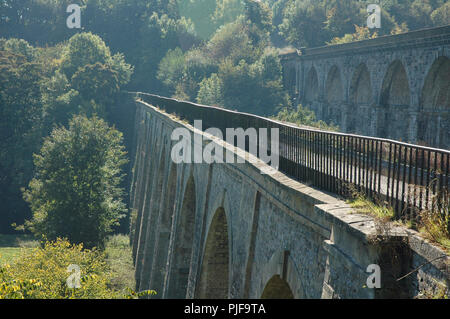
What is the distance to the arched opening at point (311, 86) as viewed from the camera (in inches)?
1740

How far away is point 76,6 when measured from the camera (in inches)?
2378

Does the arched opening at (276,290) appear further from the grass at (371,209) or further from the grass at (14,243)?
the grass at (14,243)

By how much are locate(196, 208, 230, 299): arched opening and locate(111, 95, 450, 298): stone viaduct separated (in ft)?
0.08

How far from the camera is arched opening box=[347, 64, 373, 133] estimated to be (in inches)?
1260

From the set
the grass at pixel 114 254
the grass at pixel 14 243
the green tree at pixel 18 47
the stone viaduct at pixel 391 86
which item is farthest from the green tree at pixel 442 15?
the grass at pixel 14 243

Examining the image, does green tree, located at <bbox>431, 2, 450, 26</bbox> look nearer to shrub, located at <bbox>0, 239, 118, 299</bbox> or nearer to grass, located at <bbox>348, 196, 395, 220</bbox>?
shrub, located at <bbox>0, 239, 118, 299</bbox>

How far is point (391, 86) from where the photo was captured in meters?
27.6

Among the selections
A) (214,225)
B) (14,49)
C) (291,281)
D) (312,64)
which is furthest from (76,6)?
(291,281)

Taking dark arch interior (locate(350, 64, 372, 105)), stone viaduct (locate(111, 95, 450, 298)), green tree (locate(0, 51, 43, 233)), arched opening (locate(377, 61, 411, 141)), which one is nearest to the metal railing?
stone viaduct (locate(111, 95, 450, 298))

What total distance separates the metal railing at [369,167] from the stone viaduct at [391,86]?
46.1 ft

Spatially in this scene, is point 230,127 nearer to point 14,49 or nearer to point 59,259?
point 59,259

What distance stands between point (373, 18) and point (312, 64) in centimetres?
1101

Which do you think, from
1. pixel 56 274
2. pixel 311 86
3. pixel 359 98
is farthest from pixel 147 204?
pixel 311 86

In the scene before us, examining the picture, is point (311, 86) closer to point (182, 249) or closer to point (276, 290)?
point (182, 249)
